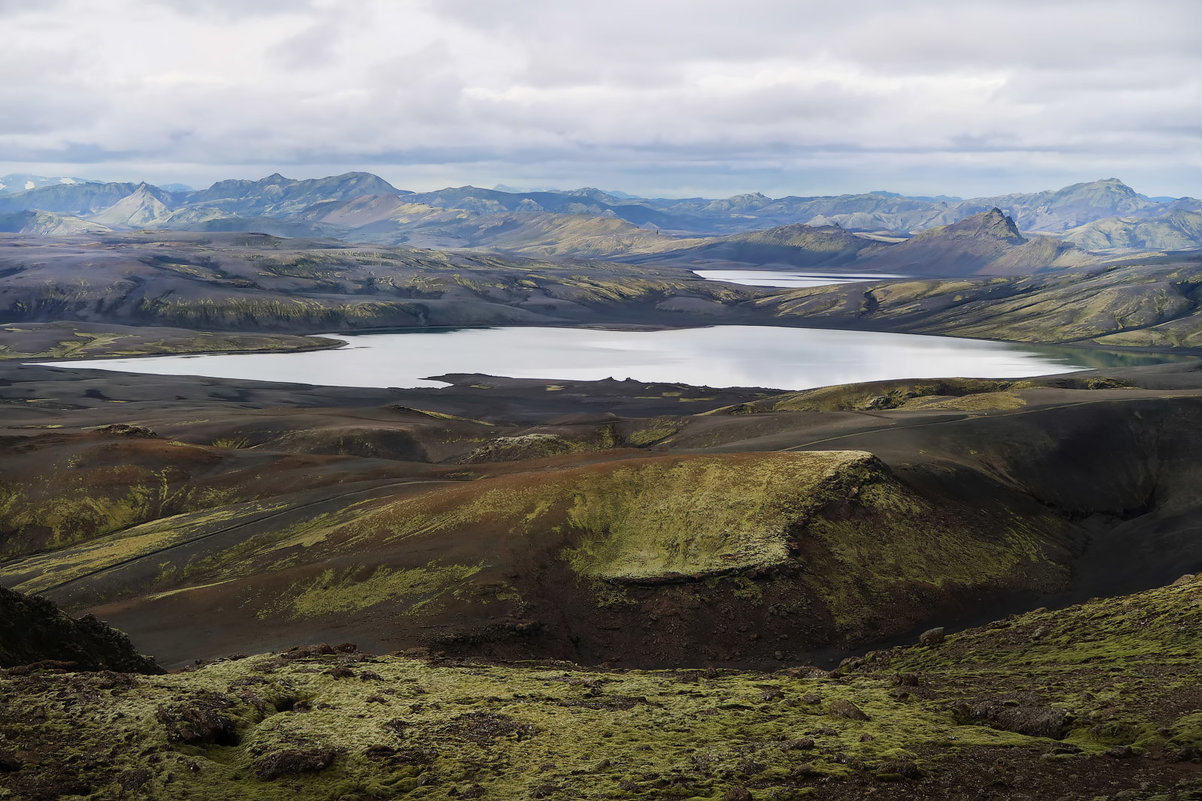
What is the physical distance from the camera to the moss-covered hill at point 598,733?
2323 centimetres

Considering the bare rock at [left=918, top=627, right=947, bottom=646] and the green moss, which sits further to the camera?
the green moss

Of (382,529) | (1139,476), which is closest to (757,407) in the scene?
(1139,476)

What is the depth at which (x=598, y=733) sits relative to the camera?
2886cm

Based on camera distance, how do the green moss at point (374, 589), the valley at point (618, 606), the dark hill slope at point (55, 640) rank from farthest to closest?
the green moss at point (374, 589)
the dark hill slope at point (55, 640)
the valley at point (618, 606)

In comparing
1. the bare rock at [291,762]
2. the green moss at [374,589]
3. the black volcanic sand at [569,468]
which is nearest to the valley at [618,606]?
the bare rock at [291,762]

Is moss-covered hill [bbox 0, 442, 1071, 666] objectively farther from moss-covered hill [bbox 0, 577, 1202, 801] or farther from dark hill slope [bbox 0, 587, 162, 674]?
moss-covered hill [bbox 0, 577, 1202, 801]

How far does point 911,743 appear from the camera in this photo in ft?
86.8

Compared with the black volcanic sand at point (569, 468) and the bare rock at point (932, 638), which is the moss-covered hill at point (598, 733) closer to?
the bare rock at point (932, 638)

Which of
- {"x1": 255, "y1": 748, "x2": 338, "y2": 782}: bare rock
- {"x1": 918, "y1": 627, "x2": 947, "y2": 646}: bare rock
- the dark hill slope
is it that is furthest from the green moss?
{"x1": 255, "y1": 748, "x2": 338, "y2": 782}: bare rock

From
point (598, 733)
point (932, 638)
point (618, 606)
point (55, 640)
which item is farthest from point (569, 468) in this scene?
point (598, 733)

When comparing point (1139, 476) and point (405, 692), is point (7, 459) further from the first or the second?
point (1139, 476)

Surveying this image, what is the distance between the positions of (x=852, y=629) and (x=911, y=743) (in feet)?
107

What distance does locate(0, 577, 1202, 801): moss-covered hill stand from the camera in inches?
915

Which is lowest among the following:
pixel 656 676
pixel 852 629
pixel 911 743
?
pixel 852 629
